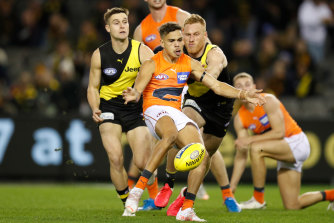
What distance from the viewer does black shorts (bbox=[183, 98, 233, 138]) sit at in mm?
10391

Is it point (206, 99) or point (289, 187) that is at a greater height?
point (206, 99)

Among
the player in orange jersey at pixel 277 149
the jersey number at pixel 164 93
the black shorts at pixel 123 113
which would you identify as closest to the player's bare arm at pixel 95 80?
the black shorts at pixel 123 113

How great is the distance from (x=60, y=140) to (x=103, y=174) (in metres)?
1.26

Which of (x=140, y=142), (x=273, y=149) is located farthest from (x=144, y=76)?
(x=273, y=149)

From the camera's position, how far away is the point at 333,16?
19375mm

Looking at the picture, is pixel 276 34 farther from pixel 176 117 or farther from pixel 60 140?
pixel 176 117

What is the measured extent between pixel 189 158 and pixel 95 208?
116 inches

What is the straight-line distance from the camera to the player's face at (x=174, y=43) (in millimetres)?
9336

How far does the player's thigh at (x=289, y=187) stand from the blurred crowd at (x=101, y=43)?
5903 mm

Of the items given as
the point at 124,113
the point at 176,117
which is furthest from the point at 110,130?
the point at 176,117

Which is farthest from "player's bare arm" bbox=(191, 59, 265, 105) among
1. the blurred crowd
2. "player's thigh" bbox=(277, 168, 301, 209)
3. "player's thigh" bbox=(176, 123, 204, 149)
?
the blurred crowd

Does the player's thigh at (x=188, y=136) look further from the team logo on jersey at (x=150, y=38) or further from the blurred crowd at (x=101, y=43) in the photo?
the blurred crowd at (x=101, y=43)

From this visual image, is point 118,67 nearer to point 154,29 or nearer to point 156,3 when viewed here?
point 154,29

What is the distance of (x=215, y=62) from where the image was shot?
9820mm
